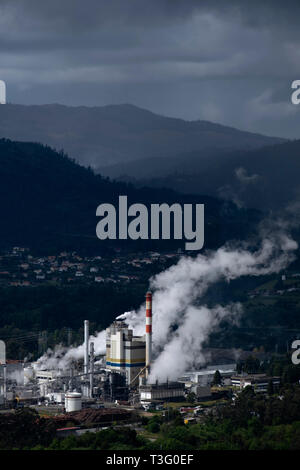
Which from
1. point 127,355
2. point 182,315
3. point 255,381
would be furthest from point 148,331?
point 182,315

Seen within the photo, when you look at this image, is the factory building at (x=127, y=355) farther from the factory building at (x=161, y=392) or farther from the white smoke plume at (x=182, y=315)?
the factory building at (x=161, y=392)

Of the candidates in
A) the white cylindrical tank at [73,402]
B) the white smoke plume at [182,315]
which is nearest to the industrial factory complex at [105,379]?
the white smoke plume at [182,315]

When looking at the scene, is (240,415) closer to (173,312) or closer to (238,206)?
(173,312)

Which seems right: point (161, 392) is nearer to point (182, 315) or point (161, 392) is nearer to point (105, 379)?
point (105, 379)

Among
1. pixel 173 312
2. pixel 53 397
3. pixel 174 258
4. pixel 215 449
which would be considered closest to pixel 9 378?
pixel 53 397

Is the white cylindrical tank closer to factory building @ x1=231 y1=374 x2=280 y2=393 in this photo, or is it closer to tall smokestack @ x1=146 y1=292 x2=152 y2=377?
tall smokestack @ x1=146 y1=292 x2=152 y2=377

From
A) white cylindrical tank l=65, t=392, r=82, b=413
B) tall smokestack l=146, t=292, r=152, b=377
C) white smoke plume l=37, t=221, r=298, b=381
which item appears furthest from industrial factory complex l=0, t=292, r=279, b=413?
white cylindrical tank l=65, t=392, r=82, b=413
